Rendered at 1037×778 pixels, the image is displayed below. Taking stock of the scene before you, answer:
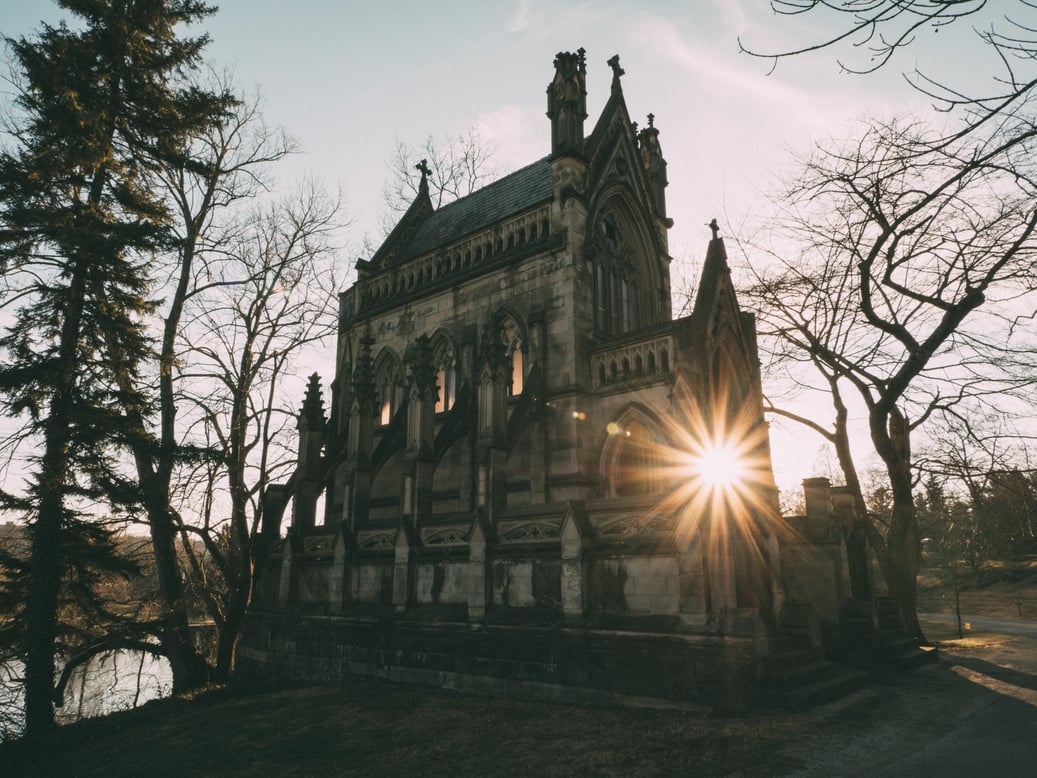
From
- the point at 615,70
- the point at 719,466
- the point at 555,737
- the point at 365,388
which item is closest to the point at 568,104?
the point at 615,70

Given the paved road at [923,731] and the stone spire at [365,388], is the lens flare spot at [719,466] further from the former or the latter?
the stone spire at [365,388]

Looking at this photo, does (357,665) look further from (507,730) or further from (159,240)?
(159,240)

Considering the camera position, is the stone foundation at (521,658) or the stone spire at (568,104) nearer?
the stone foundation at (521,658)

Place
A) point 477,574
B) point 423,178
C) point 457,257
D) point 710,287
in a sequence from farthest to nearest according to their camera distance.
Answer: point 423,178 < point 457,257 < point 710,287 < point 477,574

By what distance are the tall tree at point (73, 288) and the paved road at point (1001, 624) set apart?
26.6m

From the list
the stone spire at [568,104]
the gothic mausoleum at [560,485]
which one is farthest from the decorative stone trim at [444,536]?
the stone spire at [568,104]

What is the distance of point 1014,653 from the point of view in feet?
50.2

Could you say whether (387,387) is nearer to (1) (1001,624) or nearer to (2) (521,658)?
(2) (521,658)

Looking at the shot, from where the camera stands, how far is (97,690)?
22.2 meters

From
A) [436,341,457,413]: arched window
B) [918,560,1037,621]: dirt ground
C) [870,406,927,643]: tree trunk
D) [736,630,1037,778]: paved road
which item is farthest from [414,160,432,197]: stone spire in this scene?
[918,560,1037,621]: dirt ground

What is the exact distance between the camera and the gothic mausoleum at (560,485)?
9.78 metres

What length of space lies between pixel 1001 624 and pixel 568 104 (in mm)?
28648

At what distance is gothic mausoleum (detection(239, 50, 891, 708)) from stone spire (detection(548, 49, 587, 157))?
65 mm

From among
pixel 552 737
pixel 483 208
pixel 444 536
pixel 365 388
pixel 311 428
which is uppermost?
pixel 483 208
